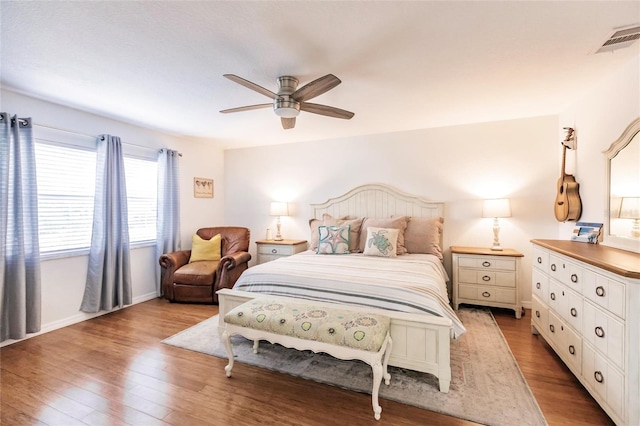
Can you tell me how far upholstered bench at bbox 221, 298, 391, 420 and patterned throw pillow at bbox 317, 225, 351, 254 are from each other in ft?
4.34

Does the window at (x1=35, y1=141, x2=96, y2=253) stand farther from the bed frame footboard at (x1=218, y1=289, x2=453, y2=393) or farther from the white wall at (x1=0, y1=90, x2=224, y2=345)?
the bed frame footboard at (x1=218, y1=289, x2=453, y2=393)

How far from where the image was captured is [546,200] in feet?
11.5

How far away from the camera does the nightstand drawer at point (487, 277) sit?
331 cm

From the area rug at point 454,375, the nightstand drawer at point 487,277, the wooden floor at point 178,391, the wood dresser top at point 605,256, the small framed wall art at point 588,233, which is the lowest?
the wooden floor at point 178,391

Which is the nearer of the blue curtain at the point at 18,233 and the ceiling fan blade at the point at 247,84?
the ceiling fan blade at the point at 247,84

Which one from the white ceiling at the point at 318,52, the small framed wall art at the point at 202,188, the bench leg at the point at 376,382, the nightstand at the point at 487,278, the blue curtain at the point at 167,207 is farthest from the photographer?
the small framed wall art at the point at 202,188

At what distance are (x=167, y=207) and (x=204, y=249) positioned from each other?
83 centimetres

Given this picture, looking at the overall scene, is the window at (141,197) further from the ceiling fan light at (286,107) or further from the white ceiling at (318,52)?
the ceiling fan light at (286,107)

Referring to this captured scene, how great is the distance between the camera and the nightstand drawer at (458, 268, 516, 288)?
3307 mm

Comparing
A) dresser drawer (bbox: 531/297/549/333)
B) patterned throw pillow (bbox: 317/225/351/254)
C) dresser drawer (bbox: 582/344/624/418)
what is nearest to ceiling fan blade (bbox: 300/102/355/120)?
patterned throw pillow (bbox: 317/225/351/254)

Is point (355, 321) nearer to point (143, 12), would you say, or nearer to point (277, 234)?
point (143, 12)

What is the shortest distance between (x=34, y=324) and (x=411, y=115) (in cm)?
459

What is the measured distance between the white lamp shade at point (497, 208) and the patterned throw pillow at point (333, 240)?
5.61 ft

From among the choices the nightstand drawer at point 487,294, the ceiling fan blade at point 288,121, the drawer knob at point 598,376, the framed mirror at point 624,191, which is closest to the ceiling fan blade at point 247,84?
the ceiling fan blade at point 288,121
